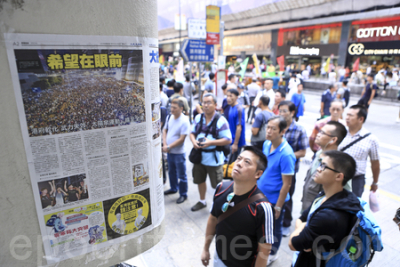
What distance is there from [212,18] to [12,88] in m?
7.47

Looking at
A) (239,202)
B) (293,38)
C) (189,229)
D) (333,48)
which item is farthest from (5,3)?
(293,38)

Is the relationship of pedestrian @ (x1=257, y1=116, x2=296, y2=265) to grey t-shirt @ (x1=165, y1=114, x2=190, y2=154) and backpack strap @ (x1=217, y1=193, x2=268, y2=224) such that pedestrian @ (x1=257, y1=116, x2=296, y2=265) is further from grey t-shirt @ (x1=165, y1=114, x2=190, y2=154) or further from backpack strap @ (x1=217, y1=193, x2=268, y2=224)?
grey t-shirt @ (x1=165, y1=114, x2=190, y2=154)

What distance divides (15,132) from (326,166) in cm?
216

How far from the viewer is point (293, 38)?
24109mm

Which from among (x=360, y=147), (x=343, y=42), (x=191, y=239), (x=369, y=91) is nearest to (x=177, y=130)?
(x=191, y=239)

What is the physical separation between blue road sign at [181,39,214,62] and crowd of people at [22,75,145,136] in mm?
6330

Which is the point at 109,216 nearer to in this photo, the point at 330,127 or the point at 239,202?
the point at 239,202

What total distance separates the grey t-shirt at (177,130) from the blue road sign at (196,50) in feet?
11.6

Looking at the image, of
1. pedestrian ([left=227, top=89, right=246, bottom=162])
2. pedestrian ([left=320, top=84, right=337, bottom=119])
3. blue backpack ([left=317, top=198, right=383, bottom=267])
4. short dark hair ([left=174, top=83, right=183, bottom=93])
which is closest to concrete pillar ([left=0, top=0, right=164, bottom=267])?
blue backpack ([left=317, top=198, right=383, bottom=267])

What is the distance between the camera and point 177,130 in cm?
418

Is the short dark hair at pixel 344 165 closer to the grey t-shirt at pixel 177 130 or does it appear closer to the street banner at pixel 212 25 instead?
the grey t-shirt at pixel 177 130

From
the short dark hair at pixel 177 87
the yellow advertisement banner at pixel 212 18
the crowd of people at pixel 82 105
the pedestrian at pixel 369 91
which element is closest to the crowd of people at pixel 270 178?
the crowd of people at pixel 82 105

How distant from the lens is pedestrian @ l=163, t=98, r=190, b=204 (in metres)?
4.15

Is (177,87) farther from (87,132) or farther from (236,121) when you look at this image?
(87,132)
